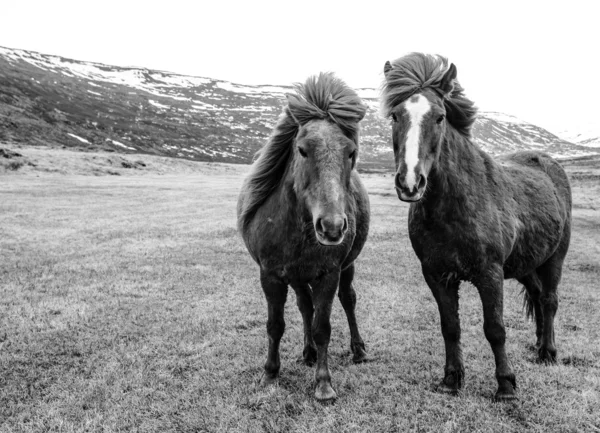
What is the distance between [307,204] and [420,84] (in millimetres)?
1973

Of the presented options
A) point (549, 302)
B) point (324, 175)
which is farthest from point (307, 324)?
point (549, 302)

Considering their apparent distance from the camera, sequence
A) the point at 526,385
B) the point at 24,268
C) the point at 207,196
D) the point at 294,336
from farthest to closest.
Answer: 1. the point at 207,196
2. the point at 24,268
3. the point at 294,336
4. the point at 526,385

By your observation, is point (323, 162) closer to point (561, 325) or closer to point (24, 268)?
point (561, 325)

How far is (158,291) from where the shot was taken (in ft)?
33.2

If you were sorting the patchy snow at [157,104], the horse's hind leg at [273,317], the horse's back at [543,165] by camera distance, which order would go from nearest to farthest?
the horse's hind leg at [273,317]
the horse's back at [543,165]
the patchy snow at [157,104]

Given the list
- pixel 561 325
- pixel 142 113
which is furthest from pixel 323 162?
pixel 142 113

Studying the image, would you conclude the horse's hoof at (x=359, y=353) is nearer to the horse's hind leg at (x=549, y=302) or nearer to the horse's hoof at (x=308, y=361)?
the horse's hoof at (x=308, y=361)

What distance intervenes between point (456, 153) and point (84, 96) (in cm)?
14467

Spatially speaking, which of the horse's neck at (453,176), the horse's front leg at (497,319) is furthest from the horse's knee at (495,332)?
the horse's neck at (453,176)

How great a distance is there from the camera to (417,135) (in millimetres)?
4512

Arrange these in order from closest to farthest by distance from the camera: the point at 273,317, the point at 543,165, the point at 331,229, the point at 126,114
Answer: the point at 331,229 → the point at 273,317 → the point at 543,165 → the point at 126,114

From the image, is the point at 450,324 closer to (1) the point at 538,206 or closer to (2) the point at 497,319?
(2) the point at 497,319

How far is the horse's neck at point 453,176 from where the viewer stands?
505 cm

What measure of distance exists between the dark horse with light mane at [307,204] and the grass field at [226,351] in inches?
28.5
